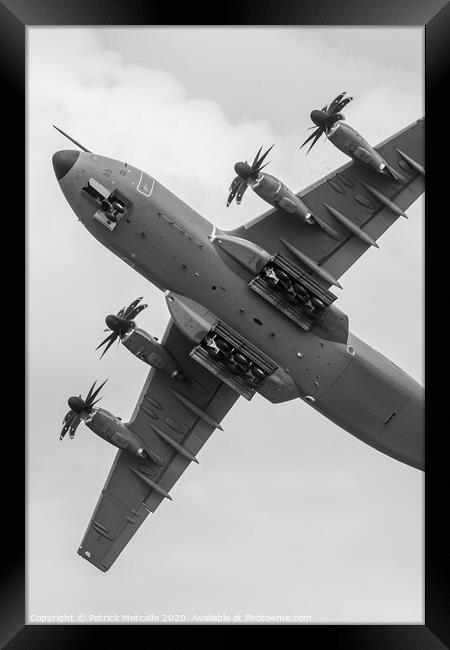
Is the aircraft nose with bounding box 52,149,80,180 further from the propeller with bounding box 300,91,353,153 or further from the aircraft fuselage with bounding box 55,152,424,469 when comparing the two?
the propeller with bounding box 300,91,353,153

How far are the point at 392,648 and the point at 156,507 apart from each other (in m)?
10.6

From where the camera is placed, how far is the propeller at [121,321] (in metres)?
28.1

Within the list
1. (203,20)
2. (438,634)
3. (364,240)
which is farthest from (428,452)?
(203,20)

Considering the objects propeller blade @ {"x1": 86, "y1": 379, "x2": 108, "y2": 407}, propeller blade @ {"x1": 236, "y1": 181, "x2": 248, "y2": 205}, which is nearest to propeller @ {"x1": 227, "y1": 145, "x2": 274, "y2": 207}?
propeller blade @ {"x1": 236, "y1": 181, "x2": 248, "y2": 205}

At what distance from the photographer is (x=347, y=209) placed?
91.5ft

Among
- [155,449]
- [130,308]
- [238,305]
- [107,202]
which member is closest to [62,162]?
[107,202]

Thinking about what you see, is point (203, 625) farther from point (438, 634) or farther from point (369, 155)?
point (369, 155)

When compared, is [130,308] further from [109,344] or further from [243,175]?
[243,175]

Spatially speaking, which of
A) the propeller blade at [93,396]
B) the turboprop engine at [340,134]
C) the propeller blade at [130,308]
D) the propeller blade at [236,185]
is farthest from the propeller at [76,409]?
the turboprop engine at [340,134]

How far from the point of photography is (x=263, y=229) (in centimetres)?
2770

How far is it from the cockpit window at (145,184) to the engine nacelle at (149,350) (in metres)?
4.48

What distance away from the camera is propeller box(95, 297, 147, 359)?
92.1 ft

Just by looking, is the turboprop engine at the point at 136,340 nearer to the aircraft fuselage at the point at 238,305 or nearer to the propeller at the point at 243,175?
the aircraft fuselage at the point at 238,305

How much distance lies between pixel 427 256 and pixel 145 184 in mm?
8502
